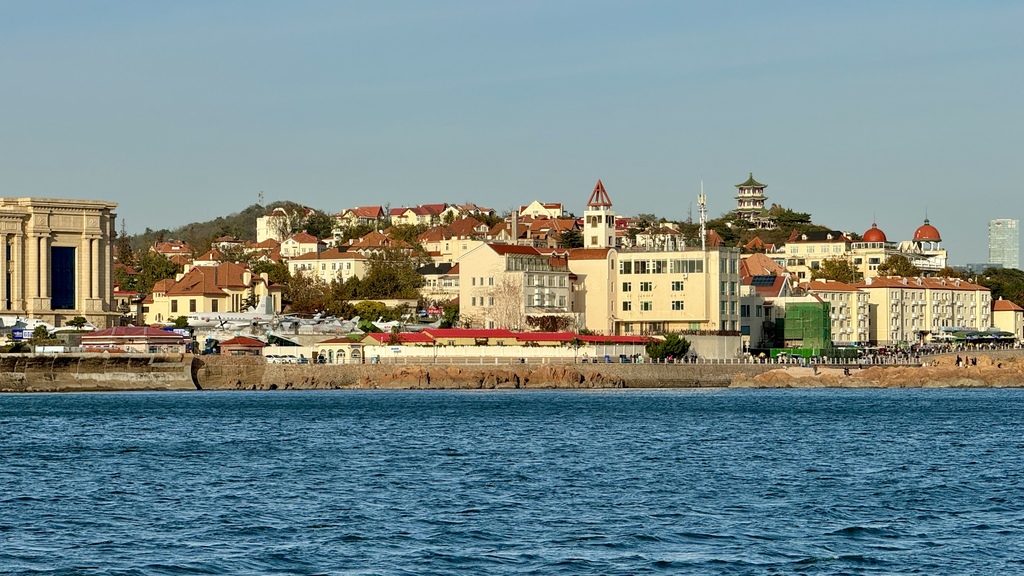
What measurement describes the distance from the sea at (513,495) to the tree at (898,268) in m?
94.3

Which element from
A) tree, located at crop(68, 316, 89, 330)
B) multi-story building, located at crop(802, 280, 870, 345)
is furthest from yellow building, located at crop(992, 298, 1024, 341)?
tree, located at crop(68, 316, 89, 330)

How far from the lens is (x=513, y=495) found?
3456 centimetres

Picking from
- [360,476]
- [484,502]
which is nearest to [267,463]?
[360,476]

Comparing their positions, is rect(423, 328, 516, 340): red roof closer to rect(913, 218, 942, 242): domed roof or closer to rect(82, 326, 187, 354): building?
rect(82, 326, 187, 354): building

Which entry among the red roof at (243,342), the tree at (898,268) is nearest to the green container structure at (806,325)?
the tree at (898,268)

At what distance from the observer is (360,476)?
38.9m

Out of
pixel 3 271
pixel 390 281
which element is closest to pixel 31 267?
pixel 3 271

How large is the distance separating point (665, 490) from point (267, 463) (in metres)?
12.1

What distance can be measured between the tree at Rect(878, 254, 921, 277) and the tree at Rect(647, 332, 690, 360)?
58.7 metres

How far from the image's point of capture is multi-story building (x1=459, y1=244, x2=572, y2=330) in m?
112

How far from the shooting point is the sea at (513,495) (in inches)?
1038

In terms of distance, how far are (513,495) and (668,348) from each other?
67.8 meters

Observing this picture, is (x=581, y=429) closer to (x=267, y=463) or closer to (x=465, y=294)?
(x=267, y=463)

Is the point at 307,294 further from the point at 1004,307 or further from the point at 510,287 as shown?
the point at 1004,307
